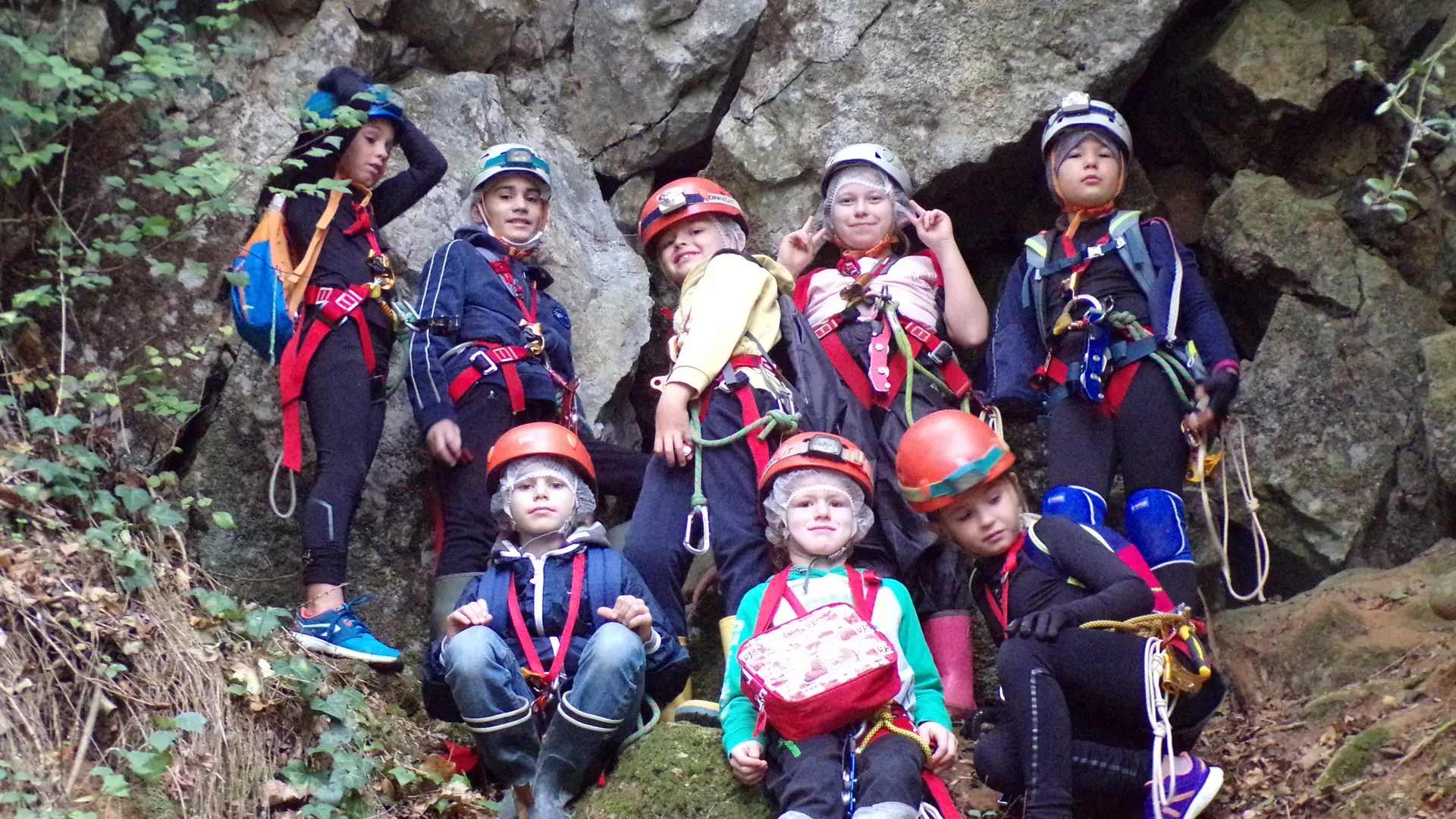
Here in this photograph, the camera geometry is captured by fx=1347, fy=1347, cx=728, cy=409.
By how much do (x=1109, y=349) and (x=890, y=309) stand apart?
967 mm

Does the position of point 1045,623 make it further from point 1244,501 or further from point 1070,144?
point 1244,501

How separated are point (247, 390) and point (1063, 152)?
3.95 metres

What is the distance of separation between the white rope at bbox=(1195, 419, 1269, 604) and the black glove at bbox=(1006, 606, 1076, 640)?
1.31 metres

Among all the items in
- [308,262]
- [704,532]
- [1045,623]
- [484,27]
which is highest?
[484,27]

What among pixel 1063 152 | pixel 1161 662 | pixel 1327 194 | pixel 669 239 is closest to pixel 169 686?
pixel 669 239

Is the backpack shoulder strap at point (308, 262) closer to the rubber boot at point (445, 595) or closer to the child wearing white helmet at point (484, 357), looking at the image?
the child wearing white helmet at point (484, 357)

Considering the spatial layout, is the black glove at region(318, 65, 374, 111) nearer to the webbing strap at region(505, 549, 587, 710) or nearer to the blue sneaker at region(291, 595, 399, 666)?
the blue sneaker at region(291, 595, 399, 666)

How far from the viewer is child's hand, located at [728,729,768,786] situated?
4.55 metres

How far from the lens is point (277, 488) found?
6289 mm

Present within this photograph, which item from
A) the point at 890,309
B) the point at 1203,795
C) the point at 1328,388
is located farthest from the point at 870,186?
the point at 1203,795

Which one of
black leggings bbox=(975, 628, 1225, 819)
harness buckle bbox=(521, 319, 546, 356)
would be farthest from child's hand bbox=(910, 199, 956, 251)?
black leggings bbox=(975, 628, 1225, 819)

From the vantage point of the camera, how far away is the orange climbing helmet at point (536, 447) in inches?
215

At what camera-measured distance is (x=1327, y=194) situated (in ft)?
24.2

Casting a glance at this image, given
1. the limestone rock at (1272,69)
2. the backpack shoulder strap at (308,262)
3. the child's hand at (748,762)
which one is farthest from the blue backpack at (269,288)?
the limestone rock at (1272,69)
